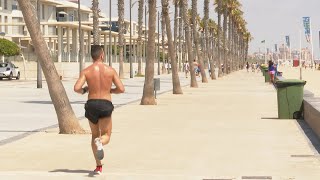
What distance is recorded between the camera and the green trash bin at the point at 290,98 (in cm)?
2066

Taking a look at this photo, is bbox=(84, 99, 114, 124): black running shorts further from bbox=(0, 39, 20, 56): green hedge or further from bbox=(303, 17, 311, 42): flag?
bbox=(0, 39, 20, 56): green hedge

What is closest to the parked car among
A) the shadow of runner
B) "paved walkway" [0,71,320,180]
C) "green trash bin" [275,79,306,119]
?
"paved walkway" [0,71,320,180]

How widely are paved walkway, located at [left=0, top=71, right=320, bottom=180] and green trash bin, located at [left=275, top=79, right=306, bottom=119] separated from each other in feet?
1.59

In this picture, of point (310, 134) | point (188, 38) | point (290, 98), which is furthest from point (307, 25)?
point (310, 134)

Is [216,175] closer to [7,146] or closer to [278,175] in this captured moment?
[278,175]

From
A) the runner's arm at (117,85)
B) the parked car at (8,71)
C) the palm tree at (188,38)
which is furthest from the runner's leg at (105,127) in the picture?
the parked car at (8,71)

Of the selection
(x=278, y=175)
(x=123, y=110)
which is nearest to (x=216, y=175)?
(x=278, y=175)

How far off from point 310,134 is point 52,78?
5208mm

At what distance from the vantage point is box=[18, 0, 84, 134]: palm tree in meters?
16.3

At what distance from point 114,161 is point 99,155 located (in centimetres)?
202

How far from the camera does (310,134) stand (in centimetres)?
1634

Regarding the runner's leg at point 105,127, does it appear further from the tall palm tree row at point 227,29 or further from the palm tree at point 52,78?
the tall palm tree row at point 227,29

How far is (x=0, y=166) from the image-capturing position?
36.7 ft

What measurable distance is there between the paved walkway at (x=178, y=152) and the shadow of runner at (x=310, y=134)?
0.13 metres
